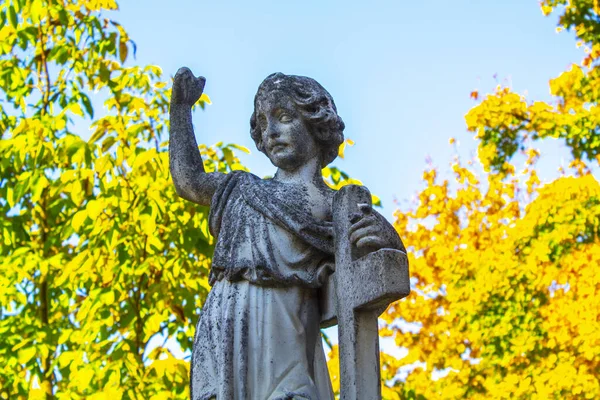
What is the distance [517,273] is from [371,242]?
37.2 ft

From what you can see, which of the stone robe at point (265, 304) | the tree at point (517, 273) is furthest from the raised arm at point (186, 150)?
the tree at point (517, 273)

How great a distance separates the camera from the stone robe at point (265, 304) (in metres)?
4.93

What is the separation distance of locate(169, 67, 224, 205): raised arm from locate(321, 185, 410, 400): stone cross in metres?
0.87

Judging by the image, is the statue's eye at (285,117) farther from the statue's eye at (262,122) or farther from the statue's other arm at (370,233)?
the statue's other arm at (370,233)

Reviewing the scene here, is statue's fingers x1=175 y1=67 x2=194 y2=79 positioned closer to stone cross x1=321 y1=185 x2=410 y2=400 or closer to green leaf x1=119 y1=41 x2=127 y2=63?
stone cross x1=321 y1=185 x2=410 y2=400

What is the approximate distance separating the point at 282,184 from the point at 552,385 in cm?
1000

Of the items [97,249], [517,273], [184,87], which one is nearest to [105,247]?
[97,249]

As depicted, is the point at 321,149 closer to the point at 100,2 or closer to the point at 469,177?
the point at 100,2

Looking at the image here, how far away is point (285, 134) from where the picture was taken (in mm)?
5562

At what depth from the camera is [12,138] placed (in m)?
9.38

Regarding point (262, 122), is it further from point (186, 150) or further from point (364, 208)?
point (364, 208)

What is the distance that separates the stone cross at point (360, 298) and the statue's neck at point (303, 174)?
47 cm

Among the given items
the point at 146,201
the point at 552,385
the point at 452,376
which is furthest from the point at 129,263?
the point at 452,376

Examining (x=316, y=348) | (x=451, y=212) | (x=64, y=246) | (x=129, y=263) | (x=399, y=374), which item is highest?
(x=451, y=212)
